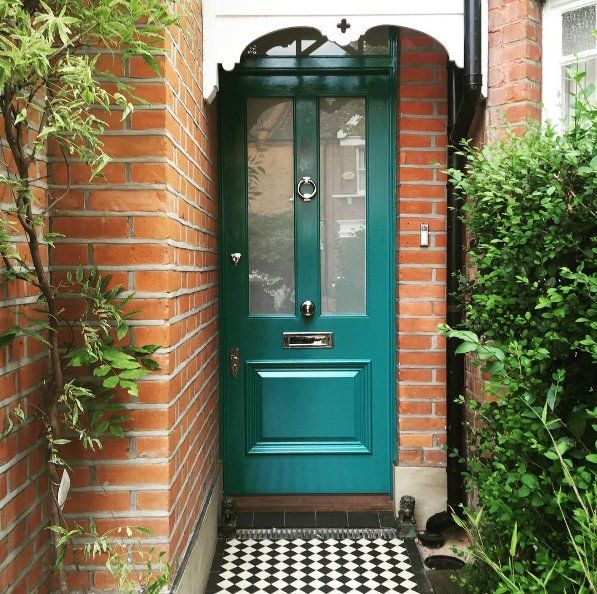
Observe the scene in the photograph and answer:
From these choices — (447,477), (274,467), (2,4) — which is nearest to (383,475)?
(447,477)

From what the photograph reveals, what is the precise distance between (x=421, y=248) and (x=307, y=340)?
A: 827 mm

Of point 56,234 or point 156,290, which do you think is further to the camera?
point 156,290

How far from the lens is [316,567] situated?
3.04 meters

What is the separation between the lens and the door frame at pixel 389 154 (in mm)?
3521

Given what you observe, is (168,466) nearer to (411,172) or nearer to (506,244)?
(506,244)

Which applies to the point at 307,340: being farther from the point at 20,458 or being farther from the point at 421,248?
the point at 20,458

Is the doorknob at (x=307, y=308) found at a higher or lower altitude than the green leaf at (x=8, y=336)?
lower

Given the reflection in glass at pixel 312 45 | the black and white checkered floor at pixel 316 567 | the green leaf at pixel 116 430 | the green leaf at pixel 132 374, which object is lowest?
the black and white checkered floor at pixel 316 567

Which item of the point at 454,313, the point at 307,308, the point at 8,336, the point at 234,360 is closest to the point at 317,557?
the point at 234,360

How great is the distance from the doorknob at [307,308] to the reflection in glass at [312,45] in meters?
1.40

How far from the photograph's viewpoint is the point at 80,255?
2018 millimetres

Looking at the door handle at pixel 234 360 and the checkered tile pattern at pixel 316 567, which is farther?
the door handle at pixel 234 360

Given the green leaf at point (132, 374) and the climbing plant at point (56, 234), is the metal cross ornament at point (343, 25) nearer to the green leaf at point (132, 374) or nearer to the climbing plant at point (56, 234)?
the climbing plant at point (56, 234)

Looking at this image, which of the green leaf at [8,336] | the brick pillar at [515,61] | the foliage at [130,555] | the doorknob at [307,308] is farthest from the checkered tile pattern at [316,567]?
the brick pillar at [515,61]
